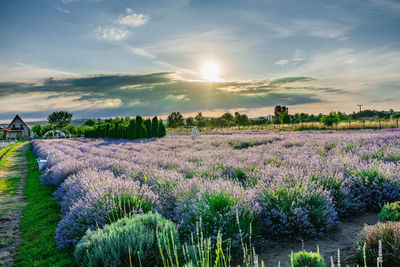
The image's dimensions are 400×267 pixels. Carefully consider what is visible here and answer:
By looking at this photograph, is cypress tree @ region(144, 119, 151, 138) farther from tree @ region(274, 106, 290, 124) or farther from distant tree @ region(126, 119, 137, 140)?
tree @ region(274, 106, 290, 124)

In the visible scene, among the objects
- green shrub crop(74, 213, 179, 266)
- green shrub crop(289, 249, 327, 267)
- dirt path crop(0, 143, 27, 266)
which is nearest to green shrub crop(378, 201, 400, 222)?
green shrub crop(289, 249, 327, 267)

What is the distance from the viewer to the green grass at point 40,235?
3791 millimetres

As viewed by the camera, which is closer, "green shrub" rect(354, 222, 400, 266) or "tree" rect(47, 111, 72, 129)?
"green shrub" rect(354, 222, 400, 266)

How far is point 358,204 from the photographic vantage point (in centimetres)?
442

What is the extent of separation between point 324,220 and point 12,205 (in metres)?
8.12

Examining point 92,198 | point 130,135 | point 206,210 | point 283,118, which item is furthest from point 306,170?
point 283,118

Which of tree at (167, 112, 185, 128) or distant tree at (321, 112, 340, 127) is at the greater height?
tree at (167, 112, 185, 128)

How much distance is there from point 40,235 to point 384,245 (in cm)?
561

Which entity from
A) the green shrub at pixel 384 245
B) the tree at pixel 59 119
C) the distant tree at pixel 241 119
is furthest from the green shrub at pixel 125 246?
the tree at pixel 59 119

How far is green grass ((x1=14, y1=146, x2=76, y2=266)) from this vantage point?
3791 mm

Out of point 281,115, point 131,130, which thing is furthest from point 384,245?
point 281,115

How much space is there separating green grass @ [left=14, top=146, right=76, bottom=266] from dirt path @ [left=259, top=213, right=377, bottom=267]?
9.00 ft

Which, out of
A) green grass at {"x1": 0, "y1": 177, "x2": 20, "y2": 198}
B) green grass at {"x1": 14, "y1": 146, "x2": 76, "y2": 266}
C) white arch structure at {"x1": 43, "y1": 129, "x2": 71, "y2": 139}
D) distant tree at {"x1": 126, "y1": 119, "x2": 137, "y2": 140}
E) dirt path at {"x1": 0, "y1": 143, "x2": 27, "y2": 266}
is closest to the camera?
green grass at {"x1": 14, "y1": 146, "x2": 76, "y2": 266}

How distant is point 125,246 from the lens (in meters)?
2.73
